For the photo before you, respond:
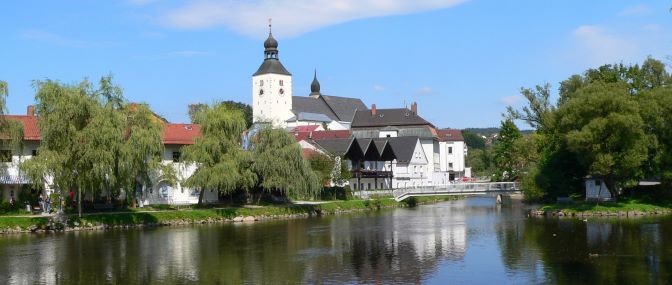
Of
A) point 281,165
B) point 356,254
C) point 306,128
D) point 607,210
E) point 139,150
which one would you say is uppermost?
point 306,128

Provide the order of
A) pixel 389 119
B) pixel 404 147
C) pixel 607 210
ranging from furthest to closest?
pixel 389 119
pixel 404 147
pixel 607 210

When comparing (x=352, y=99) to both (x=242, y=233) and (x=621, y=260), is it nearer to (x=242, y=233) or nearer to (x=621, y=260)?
(x=242, y=233)

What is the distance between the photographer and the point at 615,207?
50438 mm

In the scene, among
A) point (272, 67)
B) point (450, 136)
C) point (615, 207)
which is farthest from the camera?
point (272, 67)

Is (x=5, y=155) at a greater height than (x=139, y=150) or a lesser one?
lesser

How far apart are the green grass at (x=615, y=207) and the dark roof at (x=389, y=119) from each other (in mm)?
62976

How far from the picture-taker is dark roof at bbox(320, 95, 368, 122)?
136 m

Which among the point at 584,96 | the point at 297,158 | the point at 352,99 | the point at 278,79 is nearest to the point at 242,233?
the point at 297,158

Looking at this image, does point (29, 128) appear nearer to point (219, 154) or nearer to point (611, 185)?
point (219, 154)

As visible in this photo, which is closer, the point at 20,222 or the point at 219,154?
the point at 20,222

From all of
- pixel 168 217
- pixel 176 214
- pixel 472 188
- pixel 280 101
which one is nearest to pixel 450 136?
pixel 280 101

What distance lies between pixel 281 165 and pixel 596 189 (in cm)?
2261

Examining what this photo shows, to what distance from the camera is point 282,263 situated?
29250 millimetres

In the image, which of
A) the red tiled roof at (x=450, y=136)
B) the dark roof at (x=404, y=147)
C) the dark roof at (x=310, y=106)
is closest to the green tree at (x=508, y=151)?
the dark roof at (x=404, y=147)
